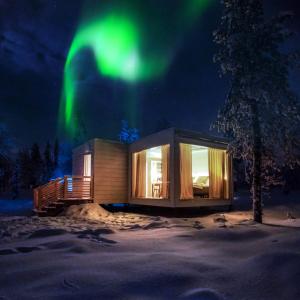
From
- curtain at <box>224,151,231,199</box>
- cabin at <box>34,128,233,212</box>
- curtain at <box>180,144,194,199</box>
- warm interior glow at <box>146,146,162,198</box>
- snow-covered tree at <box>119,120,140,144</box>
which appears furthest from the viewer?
snow-covered tree at <box>119,120,140,144</box>

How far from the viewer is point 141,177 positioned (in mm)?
14234

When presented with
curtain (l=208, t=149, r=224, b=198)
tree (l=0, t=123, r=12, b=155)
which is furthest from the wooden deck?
tree (l=0, t=123, r=12, b=155)

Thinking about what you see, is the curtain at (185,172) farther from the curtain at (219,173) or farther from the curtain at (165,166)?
the curtain at (219,173)

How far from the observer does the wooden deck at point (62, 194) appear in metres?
13.2

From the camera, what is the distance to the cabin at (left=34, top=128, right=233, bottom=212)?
12.3 metres

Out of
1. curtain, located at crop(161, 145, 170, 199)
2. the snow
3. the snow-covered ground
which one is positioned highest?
curtain, located at crop(161, 145, 170, 199)

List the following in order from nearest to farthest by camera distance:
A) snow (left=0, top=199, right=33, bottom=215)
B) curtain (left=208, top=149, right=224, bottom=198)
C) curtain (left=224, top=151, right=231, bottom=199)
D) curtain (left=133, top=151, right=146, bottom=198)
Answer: curtain (left=208, top=149, right=224, bottom=198) → curtain (left=224, top=151, right=231, bottom=199) → curtain (left=133, top=151, right=146, bottom=198) → snow (left=0, top=199, right=33, bottom=215)

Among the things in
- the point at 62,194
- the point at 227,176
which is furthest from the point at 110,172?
the point at 227,176

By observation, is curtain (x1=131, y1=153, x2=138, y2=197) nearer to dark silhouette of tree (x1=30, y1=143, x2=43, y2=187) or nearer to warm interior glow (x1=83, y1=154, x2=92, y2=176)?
warm interior glow (x1=83, y1=154, x2=92, y2=176)

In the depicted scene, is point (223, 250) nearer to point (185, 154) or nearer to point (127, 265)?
point (127, 265)

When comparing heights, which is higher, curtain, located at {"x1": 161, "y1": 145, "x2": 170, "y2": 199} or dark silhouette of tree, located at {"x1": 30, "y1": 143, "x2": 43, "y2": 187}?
dark silhouette of tree, located at {"x1": 30, "y1": 143, "x2": 43, "y2": 187}

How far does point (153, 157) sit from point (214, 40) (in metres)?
7.07

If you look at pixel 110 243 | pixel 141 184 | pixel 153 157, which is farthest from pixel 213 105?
pixel 110 243

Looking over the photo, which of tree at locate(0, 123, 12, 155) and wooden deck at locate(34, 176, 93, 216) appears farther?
tree at locate(0, 123, 12, 155)
